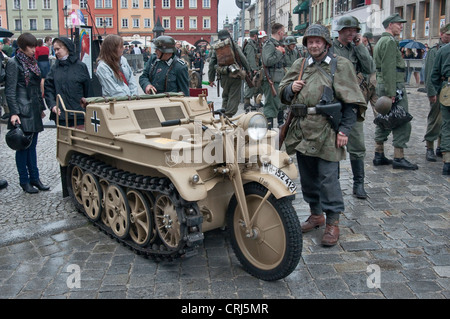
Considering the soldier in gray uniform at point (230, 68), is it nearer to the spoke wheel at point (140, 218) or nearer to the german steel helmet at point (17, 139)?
the german steel helmet at point (17, 139)

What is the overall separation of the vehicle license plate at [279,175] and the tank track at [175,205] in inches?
25.8

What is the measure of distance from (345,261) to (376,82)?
13.8 ft

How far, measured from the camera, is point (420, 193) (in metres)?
6.79

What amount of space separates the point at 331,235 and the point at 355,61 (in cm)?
250

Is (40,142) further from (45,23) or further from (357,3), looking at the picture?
(45,23)

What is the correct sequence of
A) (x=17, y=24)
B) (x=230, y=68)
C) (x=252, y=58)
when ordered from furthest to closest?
(x=17, y=24)
(x=252, y=58)
(x=230, y=68)

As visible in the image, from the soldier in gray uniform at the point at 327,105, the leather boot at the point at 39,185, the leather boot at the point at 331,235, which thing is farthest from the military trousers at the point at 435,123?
the leather boot at the point at 39,185

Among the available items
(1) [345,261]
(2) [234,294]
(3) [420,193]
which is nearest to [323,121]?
(1) [345,261]

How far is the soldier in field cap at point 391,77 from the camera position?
7.55 meters

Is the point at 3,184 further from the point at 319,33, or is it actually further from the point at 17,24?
the point at 17,24

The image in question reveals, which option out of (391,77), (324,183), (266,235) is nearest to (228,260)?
(266,235)

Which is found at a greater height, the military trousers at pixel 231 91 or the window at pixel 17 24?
the window at pixel 17 24

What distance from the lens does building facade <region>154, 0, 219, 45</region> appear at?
98312mm

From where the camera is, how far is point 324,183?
509 centimetres
